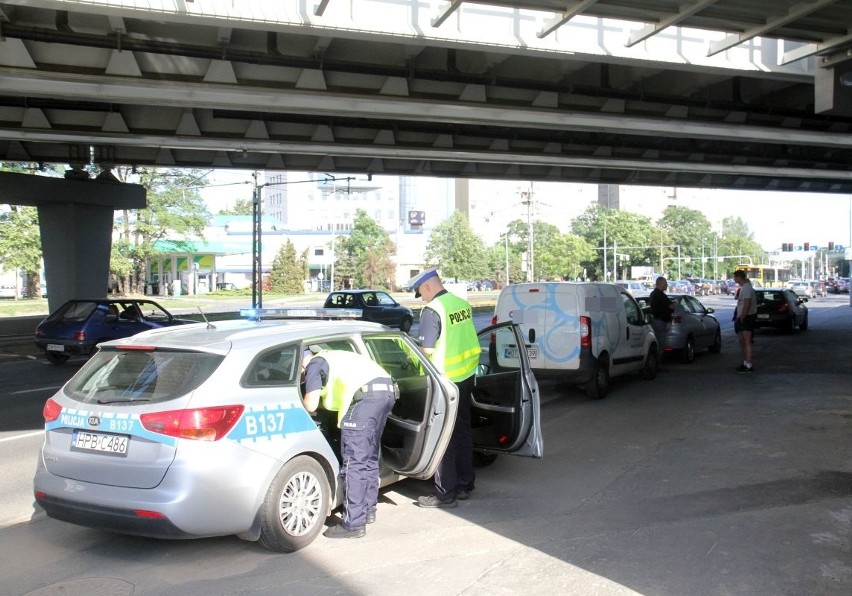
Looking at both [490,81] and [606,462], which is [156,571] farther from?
[490,81]

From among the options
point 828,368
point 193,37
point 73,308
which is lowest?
point 828,368

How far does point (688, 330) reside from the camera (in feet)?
55.7

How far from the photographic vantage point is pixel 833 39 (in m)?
12.0

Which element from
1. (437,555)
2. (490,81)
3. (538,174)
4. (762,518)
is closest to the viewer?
(437,555)

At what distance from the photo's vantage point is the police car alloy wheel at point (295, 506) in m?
4.99

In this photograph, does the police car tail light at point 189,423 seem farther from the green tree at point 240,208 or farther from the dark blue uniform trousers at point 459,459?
the green tree at point 240,208

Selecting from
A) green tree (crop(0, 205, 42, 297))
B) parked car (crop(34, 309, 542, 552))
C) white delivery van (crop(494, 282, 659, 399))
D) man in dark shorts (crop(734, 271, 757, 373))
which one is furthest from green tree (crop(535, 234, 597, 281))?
parked car (crop(34, 309, 542, 552))

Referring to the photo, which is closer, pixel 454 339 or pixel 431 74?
pixel 454 339

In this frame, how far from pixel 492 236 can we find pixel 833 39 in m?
150

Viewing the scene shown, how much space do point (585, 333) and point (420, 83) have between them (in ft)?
19.1

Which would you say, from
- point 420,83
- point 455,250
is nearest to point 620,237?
point 455,250

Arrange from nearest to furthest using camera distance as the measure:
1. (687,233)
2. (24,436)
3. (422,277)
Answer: (422,277), (24,436), (687,233)

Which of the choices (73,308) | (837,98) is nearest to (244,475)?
(837,98)

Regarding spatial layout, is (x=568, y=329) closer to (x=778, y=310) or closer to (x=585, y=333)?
(x=585, y=333)
